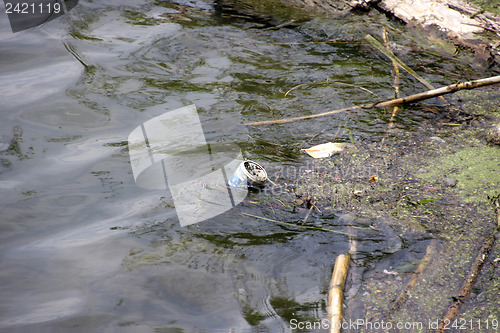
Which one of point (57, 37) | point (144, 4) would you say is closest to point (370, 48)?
point (144, 4)

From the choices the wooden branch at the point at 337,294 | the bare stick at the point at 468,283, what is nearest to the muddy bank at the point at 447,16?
the bare stick at the point at 468,283

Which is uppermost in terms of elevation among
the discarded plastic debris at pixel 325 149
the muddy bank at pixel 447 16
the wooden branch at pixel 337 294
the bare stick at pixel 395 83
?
the muddy bank at pixel 447 16

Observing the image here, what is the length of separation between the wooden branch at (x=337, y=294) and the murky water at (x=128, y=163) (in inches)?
3.2

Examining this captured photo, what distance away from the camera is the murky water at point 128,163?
2.15 m

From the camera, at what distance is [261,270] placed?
2.33 m

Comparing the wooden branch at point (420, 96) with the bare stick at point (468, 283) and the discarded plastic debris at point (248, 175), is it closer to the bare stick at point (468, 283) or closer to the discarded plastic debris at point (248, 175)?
the discarded plastic debris at point (248, 175)

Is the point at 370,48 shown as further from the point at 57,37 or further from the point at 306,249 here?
the point at 57,37

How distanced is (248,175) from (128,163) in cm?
99

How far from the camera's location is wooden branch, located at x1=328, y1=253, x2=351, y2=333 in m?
1.97

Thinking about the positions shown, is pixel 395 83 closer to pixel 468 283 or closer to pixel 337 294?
pixel 468 283

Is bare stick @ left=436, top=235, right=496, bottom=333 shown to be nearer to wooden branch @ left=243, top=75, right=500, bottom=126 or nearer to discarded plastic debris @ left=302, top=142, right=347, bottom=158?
discarded plastic debris @ left=302, top=142, right=347, bottom=158

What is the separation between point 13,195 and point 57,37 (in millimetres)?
2997

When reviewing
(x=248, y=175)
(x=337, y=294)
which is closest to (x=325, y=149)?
(x=248, y=175)

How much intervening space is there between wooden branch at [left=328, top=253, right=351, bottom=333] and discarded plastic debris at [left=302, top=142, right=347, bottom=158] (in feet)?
3.43
